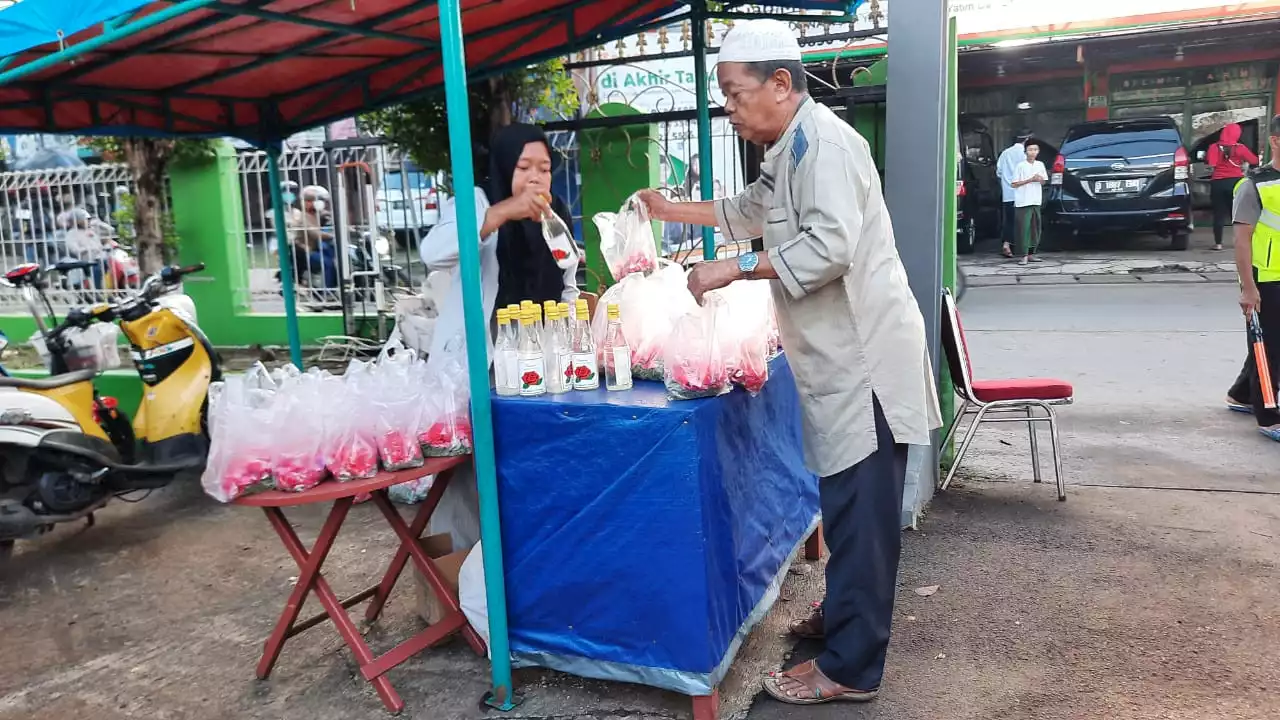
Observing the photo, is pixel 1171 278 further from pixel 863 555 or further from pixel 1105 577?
pixel 863 555

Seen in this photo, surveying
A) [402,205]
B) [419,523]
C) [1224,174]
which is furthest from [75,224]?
[1224,174]

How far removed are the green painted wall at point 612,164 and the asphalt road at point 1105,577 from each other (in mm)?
2908

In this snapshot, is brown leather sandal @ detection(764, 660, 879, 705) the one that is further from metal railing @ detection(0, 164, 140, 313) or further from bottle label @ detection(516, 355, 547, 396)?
metal railing @ detection(0, 164, 140, 313)

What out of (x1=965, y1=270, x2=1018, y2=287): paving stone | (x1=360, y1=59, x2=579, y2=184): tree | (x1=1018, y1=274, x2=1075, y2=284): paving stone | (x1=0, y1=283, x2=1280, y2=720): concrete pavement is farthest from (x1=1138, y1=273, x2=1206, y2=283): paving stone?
(x1=360, y1=59, x2=579, y2=184): tree

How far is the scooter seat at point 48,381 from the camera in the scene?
3.99m

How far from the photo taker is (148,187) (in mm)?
7000

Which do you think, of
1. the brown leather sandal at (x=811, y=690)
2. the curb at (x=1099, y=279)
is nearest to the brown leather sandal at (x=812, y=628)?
the brown leather sandal at (x=811, y=690)

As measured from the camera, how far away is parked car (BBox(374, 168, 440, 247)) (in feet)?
22.4

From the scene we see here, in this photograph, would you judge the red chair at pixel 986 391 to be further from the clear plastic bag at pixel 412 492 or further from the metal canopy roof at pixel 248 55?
the clear plastic bag at pixel 412 492

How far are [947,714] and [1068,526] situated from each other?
165 centimetres

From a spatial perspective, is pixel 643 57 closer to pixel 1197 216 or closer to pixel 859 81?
pixel 859 81

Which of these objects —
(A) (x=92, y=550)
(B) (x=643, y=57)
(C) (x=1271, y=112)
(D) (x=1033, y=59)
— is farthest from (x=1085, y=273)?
(A) (x=92, y=550)

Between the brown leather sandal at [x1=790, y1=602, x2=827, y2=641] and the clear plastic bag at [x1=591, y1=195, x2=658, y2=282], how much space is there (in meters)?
1.25

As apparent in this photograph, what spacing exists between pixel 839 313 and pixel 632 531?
797mm
